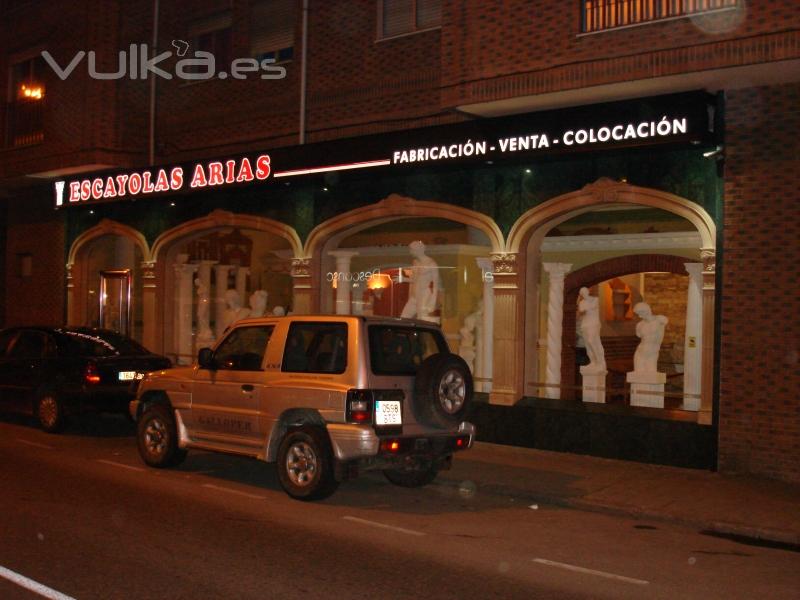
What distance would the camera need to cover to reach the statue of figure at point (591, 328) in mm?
13711

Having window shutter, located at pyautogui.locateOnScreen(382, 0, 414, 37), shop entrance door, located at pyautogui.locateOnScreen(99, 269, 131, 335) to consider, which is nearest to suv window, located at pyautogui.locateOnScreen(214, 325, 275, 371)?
window shutter, located at pyautogui.locateOnScreen(382, 0, 414, 37)

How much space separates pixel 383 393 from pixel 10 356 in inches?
329

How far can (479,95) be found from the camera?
42.2ft

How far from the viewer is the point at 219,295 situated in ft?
63.6

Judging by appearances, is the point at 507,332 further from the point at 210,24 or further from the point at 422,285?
the point at 210,24

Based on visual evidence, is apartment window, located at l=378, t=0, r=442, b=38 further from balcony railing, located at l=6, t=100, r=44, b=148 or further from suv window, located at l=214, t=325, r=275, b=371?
balcony railing, located at l=6, t=100, r=44, b=148

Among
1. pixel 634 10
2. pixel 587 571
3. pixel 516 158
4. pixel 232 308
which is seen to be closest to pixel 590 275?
pixel 516 158

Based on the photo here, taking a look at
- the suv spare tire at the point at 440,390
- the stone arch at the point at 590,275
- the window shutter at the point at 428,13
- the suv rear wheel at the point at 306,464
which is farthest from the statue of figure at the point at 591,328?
the suv rear wheel at the point at 306,464

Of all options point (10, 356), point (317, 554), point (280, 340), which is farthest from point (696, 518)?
point (10, 356)

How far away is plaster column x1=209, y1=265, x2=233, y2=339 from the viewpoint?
19.2 m

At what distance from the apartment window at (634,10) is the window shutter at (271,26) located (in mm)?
6780

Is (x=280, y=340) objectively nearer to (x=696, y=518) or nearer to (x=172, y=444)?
(x=172, y=444)

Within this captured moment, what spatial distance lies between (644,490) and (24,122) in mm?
17325

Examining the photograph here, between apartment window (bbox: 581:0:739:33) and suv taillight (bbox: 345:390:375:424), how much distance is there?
5.90m
